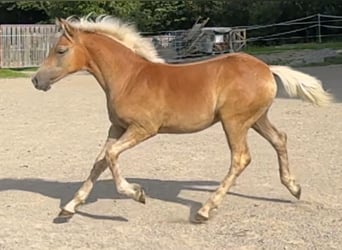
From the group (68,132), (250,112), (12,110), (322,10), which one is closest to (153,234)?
(250,112)

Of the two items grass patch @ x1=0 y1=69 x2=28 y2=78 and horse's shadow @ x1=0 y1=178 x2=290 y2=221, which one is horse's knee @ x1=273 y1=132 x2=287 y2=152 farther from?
grass patch @ x1=0 y1=69 x2=28 y2=78

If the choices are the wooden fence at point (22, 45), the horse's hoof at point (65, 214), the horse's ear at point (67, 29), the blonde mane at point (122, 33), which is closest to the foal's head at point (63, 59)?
the horse's ear at point (67, 29)

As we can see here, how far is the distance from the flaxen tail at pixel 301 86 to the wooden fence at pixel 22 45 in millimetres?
26087

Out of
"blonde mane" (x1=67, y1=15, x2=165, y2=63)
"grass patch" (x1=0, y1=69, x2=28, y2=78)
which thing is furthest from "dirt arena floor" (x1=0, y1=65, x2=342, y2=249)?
"grass patch" (x1=0, y1=69, x2=28, y2=78)

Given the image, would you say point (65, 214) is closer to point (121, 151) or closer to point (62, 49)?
point (121, 151)

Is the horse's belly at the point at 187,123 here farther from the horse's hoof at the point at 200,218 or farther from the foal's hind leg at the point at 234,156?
the horse's hoof at the point at 200,218

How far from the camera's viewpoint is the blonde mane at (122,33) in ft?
23.7

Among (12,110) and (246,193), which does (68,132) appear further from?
(246,193)

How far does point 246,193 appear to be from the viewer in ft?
25.2

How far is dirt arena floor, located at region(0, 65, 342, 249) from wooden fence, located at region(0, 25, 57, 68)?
64.5 ft

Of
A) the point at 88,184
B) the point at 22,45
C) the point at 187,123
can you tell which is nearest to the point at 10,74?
the point at 22,45

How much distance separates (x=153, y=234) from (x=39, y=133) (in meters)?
6.47

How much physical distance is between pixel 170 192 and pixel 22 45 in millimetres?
26545

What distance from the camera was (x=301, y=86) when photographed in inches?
284
